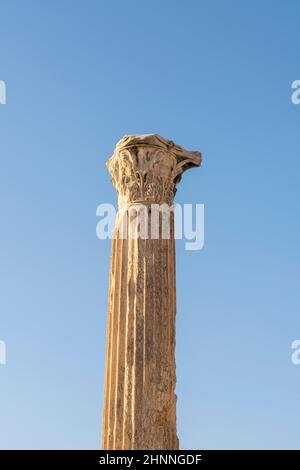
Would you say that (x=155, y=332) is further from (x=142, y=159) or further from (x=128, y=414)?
(x=142, y=159)

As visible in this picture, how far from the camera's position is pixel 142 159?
1808 cm

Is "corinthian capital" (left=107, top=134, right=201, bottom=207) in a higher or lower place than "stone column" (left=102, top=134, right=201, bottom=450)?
higher

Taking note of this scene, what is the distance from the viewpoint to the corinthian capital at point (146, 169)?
1789cm

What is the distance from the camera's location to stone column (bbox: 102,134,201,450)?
632 inches

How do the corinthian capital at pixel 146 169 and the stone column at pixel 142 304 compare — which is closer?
the stone column at pixel 142 304

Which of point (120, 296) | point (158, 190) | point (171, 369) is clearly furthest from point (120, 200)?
point (171, 369)

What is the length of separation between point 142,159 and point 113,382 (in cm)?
449

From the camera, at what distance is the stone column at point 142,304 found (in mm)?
16047

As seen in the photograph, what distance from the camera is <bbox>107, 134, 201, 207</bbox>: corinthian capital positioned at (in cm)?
1789

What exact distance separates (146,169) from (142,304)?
9.32 feet

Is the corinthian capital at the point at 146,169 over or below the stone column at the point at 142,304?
over

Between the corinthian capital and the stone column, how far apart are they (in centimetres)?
2

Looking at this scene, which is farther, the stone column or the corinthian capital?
the corinthian capital

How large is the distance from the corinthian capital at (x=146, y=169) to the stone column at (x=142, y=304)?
19 millimetres
